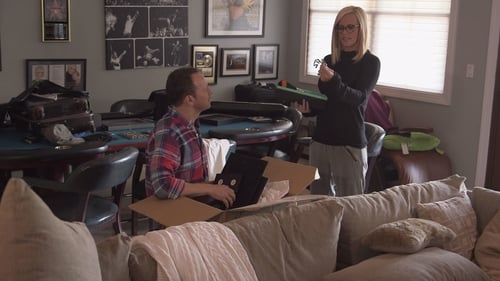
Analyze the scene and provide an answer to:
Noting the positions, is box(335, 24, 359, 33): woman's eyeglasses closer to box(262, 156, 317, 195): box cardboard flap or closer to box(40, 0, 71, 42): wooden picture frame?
box(262, 156, 317, 195): box cardboard flap

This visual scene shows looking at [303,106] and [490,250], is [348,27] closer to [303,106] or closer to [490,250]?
[303,106]

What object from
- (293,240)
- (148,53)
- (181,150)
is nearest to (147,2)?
(148,53)

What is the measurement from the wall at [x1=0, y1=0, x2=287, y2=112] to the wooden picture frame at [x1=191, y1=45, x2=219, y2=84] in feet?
0.20

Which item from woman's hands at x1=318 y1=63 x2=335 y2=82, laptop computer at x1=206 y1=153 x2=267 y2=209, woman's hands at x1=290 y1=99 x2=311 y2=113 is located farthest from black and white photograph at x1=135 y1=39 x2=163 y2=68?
laptop computer at x1=206 y1=153 x2=267 y2=209

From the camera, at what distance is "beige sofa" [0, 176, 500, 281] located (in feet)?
5.35

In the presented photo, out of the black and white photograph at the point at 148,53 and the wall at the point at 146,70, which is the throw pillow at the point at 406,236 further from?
the black and white photograph at the point at 148,53

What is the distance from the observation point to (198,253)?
6.86 ft

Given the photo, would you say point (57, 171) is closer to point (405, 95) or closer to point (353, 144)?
point (353, 144)

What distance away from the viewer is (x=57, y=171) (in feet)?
12.8

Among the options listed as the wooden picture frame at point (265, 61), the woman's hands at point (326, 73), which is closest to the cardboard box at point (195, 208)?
the woman's hands at point (326, 73)

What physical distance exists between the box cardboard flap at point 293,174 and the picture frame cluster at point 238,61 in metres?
3.37

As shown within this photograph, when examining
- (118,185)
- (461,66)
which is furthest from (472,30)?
(118,185)

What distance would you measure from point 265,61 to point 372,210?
4.14 metres

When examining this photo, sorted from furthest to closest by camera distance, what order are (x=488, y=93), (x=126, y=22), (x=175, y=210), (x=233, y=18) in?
1. (x=233, y=18)
2. (x=126, y=22)
3. (x=488, y=93)
4. (x=175, y=210)
